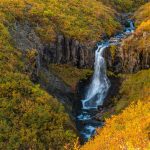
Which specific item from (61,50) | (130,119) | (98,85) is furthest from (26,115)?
(61,50)

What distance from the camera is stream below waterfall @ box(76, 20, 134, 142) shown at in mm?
50750

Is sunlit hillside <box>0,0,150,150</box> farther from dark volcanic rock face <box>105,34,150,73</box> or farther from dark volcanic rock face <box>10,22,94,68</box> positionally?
dark volcanic rock face <box>105,34,150,73</box>

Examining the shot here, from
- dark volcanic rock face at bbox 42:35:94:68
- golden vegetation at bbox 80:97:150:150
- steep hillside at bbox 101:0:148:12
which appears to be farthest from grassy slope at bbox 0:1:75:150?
steep hillside at bbox 101:0:148:12

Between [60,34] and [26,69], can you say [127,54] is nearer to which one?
[60,34]

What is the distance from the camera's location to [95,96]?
193 feet

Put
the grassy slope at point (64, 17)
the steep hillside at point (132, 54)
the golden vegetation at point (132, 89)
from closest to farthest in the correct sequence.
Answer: the golden vegetation at point (132, 89) < the steep hillside at point (132, 54) < the grassy slope at point (64, 17)

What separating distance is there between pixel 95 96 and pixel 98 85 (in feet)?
8.19

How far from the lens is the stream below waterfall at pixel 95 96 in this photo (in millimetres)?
50750

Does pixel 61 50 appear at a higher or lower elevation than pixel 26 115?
higher

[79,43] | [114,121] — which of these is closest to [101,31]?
[79,43]

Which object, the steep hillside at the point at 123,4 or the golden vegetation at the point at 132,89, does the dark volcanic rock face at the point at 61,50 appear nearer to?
the golden vegetation at the point at 132,89

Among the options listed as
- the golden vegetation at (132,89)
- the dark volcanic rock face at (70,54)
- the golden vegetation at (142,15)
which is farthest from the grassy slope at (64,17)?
the golden vegetation at (132,89)

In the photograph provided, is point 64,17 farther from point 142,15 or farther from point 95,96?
point 95,96

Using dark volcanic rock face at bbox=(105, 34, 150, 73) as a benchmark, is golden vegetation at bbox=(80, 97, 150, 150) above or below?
below
